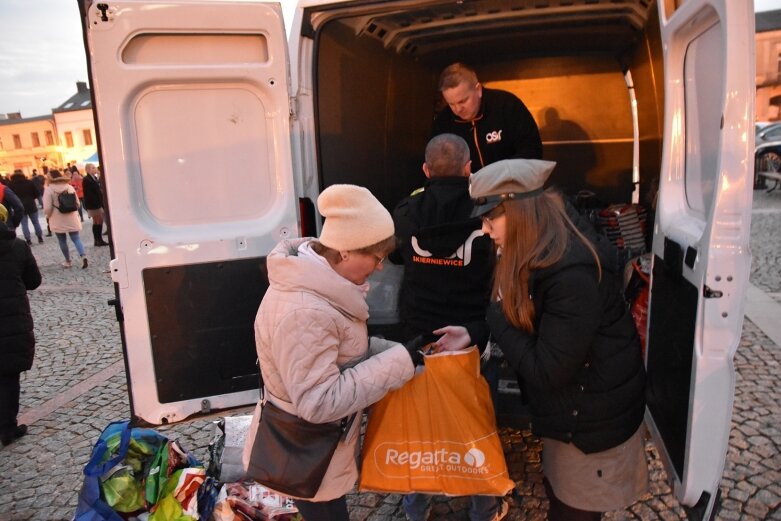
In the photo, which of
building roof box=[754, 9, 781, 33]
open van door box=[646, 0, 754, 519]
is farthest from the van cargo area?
building roof box=[754, 9, 781, 33]

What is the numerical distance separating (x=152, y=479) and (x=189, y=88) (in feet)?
6.07

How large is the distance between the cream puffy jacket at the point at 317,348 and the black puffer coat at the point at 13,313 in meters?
2.79

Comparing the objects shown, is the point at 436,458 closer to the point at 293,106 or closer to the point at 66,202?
the point at 293,106

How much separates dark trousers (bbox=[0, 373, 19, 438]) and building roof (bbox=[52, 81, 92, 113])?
167 feet

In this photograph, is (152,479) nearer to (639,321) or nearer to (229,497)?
(229,497)

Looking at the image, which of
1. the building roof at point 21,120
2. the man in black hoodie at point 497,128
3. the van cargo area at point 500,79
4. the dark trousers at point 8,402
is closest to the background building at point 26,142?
the building roof at point 21,120

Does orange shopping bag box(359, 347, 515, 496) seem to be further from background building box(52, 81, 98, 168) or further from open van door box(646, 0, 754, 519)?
background building box(52, 81, 98, 168)

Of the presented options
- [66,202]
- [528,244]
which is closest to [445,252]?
[528,244]

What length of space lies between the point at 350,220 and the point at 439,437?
849 millimetres

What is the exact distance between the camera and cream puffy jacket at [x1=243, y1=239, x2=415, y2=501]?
5.30ft

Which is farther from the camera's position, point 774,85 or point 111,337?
point 774,85

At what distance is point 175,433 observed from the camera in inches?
149

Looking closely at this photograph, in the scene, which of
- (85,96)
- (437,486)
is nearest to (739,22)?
(437,486)

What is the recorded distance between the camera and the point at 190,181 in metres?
2.48
